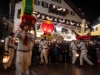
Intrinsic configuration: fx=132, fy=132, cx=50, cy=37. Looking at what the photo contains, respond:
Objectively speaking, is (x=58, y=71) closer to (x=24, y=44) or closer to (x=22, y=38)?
(x=24, y=44)

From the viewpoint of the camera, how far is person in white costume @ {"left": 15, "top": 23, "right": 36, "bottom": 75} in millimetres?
4035

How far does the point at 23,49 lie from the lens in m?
4.07

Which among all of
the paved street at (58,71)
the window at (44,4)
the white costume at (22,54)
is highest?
the window at (44,4)

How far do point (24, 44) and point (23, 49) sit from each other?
156 mm

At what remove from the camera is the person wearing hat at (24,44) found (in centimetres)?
404

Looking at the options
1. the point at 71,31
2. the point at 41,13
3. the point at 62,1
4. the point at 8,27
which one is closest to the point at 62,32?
the point at 71,31

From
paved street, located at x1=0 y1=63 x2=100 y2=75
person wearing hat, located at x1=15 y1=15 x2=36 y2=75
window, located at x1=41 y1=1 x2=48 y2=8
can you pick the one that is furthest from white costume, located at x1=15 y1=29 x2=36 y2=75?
window, located at x1=41 y1=1 x2=48 y2=8

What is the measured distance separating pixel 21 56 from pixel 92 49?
9.02 meters

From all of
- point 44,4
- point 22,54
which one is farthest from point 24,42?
point 44,4

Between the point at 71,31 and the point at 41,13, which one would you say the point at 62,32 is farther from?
the point at 41,13

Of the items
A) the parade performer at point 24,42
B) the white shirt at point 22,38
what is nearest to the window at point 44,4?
the parade performer at point 24,42

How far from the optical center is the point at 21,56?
4039 mm

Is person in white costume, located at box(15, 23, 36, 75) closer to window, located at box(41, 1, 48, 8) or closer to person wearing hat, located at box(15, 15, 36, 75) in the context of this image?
person wearing hat, located at box(15, 15, 36, 75)

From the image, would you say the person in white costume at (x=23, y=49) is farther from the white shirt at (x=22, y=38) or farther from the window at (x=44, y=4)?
the window at (x=44, y=4)
